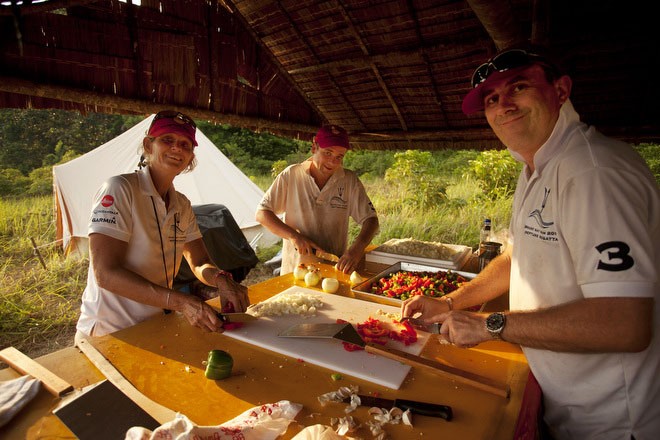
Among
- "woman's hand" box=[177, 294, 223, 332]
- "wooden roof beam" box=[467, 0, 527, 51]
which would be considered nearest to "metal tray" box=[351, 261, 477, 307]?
"woman's hand" box=[177, 294, 223, 332]

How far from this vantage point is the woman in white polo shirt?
6.90 ft

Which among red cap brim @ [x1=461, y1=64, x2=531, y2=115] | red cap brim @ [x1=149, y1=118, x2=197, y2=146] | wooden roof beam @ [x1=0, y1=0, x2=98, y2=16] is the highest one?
wooden roof beam @ [x1=0, y1=0, x2=98, y2=16]

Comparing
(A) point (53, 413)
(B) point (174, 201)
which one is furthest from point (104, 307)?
(A) point (53, 413)

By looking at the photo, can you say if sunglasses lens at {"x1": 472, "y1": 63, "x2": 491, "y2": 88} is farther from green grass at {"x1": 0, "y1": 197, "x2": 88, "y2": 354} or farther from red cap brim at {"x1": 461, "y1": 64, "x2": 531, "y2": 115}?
green grass at {"x1": 0, "y1": 197, "x2": 88, "y2": 354}

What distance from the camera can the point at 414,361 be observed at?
1.67 meters

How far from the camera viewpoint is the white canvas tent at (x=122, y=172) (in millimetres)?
7422

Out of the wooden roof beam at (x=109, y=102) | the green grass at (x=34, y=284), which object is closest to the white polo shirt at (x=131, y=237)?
the wooden roof beam at (x=109, y=102)

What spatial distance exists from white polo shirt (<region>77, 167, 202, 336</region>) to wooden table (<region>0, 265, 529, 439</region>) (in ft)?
1.16

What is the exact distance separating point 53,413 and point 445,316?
1.71m

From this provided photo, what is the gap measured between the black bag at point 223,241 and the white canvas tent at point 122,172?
1088mm

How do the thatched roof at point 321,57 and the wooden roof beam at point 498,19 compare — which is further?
the thatched roof at point 321,57

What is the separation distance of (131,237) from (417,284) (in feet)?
6.66

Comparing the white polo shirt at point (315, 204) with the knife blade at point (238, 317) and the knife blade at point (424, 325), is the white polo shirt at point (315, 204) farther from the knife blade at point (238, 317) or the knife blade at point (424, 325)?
the knife blade at point (424, 325)

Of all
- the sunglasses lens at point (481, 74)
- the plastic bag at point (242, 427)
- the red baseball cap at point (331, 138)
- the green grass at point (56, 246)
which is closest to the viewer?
the plastic bag at point (242, 427)
